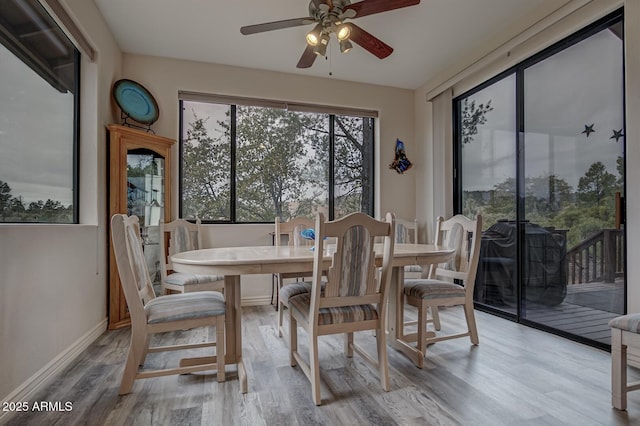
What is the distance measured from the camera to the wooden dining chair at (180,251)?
2.75 meters

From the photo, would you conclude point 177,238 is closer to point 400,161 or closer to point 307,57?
point 307,57

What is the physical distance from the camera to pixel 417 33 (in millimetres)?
3166

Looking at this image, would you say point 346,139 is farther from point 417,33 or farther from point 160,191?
point 160,191

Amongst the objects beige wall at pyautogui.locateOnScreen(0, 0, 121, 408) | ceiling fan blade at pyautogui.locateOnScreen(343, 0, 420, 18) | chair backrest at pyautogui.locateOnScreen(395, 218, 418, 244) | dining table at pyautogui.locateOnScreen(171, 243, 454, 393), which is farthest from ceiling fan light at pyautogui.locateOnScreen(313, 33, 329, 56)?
chair backrest at pyautogui.locateOnScreen(395, 218, 418, 244)

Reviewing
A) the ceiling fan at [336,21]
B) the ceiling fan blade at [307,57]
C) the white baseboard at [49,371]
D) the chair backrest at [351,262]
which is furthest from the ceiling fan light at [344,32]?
the white baseboard at [49,371]

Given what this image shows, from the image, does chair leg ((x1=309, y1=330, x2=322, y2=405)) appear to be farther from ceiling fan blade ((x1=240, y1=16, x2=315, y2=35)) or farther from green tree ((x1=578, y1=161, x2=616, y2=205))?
green tree ((x1=578, y1=161, x2=616, y2=205))

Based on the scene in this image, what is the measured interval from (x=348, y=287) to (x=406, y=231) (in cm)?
248

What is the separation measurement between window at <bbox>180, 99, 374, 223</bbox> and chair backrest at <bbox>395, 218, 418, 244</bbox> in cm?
48

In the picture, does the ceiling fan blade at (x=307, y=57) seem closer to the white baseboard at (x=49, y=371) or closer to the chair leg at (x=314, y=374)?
the chair leg at (x=314, y=374)

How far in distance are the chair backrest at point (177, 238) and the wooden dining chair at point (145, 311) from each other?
101 cm

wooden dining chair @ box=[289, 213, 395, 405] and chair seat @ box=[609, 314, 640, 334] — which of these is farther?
wooden dining chair @ box=[289, 213, 395, 405]

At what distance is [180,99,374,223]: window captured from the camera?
12.6ft

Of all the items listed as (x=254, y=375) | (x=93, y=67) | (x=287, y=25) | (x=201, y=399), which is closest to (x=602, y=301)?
(x=254, y=375)

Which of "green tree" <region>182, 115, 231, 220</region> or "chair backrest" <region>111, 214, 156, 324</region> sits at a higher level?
"green tree" <region>182, 115, 231, 220</region>
